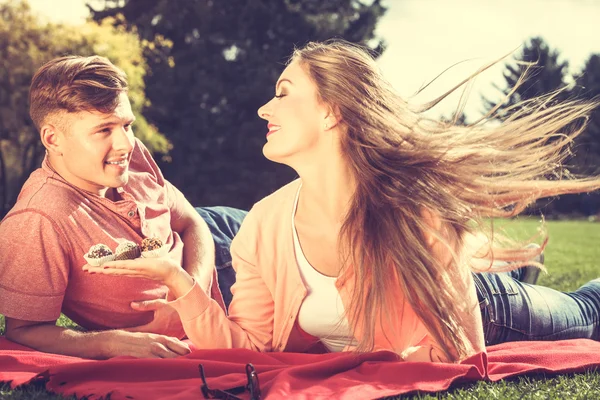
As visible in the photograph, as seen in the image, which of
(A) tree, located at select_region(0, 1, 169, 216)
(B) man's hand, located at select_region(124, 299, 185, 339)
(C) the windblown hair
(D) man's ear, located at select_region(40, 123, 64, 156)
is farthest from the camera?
(A) tree, located at select_region(0, 1, 169, 216)

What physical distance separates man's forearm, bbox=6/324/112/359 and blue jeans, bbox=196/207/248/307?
155 cm

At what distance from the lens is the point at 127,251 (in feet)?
14.6

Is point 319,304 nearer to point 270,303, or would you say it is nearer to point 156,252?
point 270,303

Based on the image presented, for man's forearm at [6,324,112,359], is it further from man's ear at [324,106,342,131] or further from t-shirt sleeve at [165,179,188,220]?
man's ear at [324,106,342,131]

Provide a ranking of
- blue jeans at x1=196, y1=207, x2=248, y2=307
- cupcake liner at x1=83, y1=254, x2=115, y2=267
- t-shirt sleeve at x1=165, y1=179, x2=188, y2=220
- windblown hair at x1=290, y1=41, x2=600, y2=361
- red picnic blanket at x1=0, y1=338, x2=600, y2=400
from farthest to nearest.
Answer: blue jeans at x1=196, y1=207, x2=248, y2=307 → t-shirt sleeve at x1=165, y1=179, x2=188, y2=220 → cupcake liner at x1=83, y1=254, x2=115, y2=267 → windblown hair at x1=290, y1=41, x2=600, y2=361 → red picnic blanket at x1=0, y1=338, x2=600, y2=400

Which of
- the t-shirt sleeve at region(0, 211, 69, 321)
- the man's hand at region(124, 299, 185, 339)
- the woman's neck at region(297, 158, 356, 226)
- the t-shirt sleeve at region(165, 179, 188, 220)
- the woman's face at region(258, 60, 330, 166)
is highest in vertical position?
the woman's face at region(258, 60, 330, 166)

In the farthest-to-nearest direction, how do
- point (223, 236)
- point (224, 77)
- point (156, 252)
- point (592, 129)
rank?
point (592, 129)
point (224, 77)
point (223, 236)
point (156, 252)

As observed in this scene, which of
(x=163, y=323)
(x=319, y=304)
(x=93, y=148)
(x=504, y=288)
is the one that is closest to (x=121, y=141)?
(x=93, y=148)

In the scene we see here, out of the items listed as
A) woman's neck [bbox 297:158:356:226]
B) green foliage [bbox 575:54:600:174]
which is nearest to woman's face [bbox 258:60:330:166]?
woman's neck [bbox 297:158:356:226]

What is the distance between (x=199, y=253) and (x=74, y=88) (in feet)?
4.70

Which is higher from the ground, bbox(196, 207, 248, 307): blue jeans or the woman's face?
the woman's face

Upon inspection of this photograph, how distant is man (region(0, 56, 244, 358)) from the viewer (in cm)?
434

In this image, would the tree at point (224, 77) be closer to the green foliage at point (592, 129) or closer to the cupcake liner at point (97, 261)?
the green foliage at point (592, 129)

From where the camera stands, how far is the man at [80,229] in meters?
4.34
